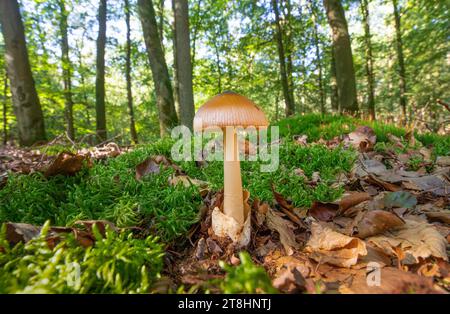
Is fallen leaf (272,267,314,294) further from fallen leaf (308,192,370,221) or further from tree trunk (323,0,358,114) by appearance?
tree trunk (323,0,358,114)

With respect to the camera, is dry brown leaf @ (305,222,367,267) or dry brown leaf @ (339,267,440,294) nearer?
dry brown leaf @ (339,267,440,294)

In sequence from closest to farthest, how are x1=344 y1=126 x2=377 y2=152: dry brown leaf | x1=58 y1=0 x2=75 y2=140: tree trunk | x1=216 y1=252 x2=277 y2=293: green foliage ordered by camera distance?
1. x1=216 y1=252 x2=277 y2=293: green foliage
2. x1=344 y1=126 x2=377 y2=152: dry brown leaf
3. x1=58 y1=0 x2=75 y2=140: tree trunk

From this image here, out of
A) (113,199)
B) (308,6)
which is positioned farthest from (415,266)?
(308,6)

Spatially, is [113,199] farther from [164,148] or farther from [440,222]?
[440,222]

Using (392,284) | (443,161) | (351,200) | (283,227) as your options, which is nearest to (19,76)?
(283,227)

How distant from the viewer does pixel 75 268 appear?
1.17 m

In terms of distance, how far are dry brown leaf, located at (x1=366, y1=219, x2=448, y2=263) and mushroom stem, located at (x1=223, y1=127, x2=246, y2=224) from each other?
0.83m

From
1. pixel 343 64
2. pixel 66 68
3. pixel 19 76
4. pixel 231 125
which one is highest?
→ pixel 66 68

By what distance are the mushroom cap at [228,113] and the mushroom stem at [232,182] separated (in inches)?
8.1

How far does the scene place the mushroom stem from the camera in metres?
1.84

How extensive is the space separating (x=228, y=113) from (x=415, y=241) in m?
1.34

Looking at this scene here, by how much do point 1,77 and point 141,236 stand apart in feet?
50.0

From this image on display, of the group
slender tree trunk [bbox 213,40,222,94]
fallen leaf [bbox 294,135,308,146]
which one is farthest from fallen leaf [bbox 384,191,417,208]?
slender tree trunk [bbox 213,40,222,94]

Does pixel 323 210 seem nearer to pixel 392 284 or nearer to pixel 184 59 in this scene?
Answer: pixel 392 284
